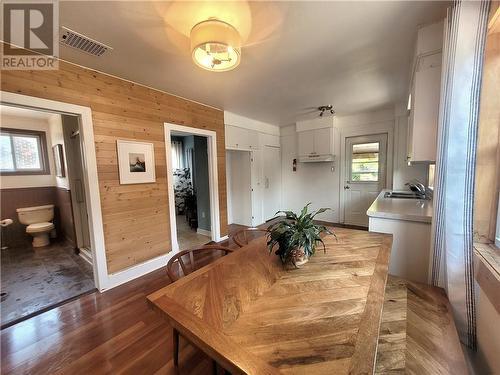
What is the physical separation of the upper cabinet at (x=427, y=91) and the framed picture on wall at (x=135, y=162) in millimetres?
2940

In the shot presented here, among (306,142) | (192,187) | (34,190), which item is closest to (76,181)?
(34,190)

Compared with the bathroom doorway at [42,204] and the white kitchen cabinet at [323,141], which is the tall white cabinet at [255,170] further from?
the bathroom doorway at [42,204]

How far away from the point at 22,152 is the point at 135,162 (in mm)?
3332

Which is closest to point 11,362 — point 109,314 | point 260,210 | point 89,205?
point 109,314

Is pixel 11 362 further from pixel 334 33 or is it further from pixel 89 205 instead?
pixel 334 33

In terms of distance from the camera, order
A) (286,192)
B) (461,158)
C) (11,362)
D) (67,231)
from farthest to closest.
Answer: (286,192) → (67,231) → (11,362) → (461,158)

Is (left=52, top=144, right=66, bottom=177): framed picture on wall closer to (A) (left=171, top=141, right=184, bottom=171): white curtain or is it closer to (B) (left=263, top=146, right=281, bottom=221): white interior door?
(A) (left=171, top=141, right=184, bottom=171): white curtain

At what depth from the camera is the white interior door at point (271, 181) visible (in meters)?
5.19

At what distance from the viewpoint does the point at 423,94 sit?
167 centimetres

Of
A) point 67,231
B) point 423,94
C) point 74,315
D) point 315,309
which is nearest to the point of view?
point 315,309

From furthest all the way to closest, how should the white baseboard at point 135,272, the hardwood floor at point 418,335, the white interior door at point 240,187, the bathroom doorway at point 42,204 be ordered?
1. the white interior door at point 240,187
2. the bathroom doorway at point 42,204
3. the white baseboard at point 135,272
4. the hardwood floor at point 418,335

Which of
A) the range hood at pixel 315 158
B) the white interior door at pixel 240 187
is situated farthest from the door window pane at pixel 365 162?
the white interior door at pixel 240 187

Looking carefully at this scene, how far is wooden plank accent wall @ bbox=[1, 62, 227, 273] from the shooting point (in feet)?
6.63

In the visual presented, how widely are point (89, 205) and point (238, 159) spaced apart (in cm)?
315
